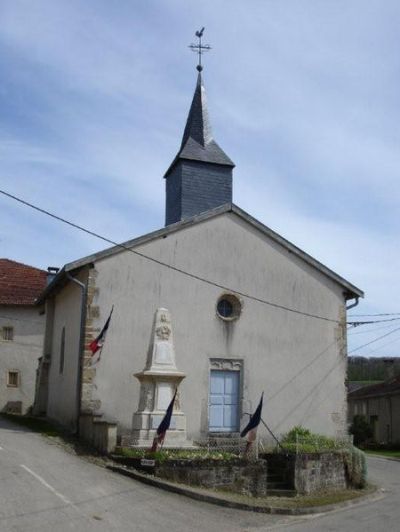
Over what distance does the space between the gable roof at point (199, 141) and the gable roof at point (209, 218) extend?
15.1 feet

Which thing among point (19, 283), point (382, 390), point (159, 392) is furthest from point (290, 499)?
point (382, 390)

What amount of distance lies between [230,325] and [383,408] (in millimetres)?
24500

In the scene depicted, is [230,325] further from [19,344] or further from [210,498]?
[19,344]

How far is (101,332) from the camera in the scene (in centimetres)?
1661

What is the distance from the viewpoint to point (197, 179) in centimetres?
2281

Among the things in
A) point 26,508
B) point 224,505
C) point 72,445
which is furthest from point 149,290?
point 26,508

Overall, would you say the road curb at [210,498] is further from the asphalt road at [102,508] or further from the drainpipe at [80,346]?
the drainpipe at [80,346]

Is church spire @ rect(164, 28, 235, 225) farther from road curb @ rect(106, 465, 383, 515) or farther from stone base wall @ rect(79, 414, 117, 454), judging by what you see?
road curb @ rect(106, 465, 383, 515)

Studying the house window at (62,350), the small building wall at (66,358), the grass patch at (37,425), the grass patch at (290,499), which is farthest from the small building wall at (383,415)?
the grass patch at (290,499)

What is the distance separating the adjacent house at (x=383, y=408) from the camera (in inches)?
1483

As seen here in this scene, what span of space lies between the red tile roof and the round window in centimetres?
1468

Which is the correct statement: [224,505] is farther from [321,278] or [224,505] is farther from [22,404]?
[22,404]

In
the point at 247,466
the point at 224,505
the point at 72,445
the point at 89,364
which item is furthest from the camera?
the point at 89,364

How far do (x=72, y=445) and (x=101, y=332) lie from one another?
2.77 meters
